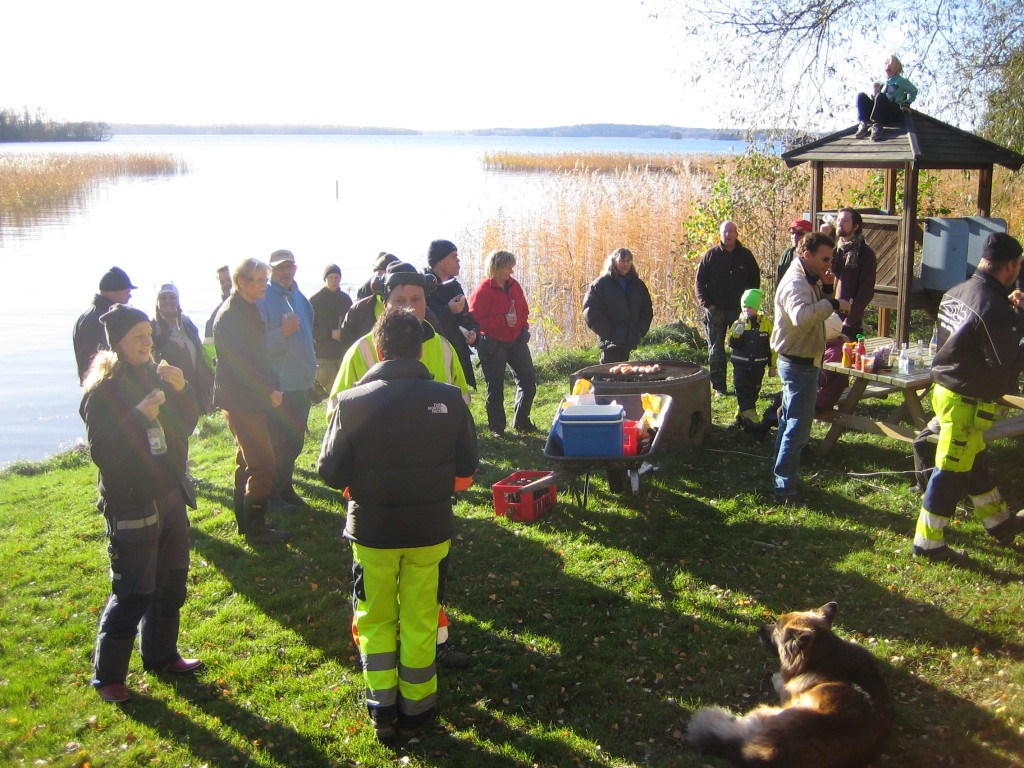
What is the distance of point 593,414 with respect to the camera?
5.81 metres

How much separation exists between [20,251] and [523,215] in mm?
14977

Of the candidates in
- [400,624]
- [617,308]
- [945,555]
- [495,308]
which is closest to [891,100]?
[617,308]

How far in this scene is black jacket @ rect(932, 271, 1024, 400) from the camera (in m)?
5.10

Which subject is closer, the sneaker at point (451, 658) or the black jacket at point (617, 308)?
the sneaker at point (451, 658)

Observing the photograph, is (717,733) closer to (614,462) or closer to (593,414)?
(614,462)

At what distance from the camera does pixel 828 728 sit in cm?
339

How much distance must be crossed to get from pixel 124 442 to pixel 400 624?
156 centimetres

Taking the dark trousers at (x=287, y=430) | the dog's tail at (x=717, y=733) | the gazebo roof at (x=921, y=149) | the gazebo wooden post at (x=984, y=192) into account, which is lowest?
the dog's tail at (x=717, y=733)

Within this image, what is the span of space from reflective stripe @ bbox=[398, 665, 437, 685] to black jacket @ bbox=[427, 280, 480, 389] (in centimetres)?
377

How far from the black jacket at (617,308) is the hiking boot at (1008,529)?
403cm

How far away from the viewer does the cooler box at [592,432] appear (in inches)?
227

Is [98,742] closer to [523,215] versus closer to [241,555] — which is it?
[241,555]

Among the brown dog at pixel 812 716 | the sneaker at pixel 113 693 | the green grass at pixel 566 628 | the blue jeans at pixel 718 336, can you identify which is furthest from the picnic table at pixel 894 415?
the sneaker at pixel 113 693

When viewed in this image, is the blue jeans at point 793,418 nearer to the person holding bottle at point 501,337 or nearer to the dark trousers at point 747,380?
the dark trousers at point 747,380
